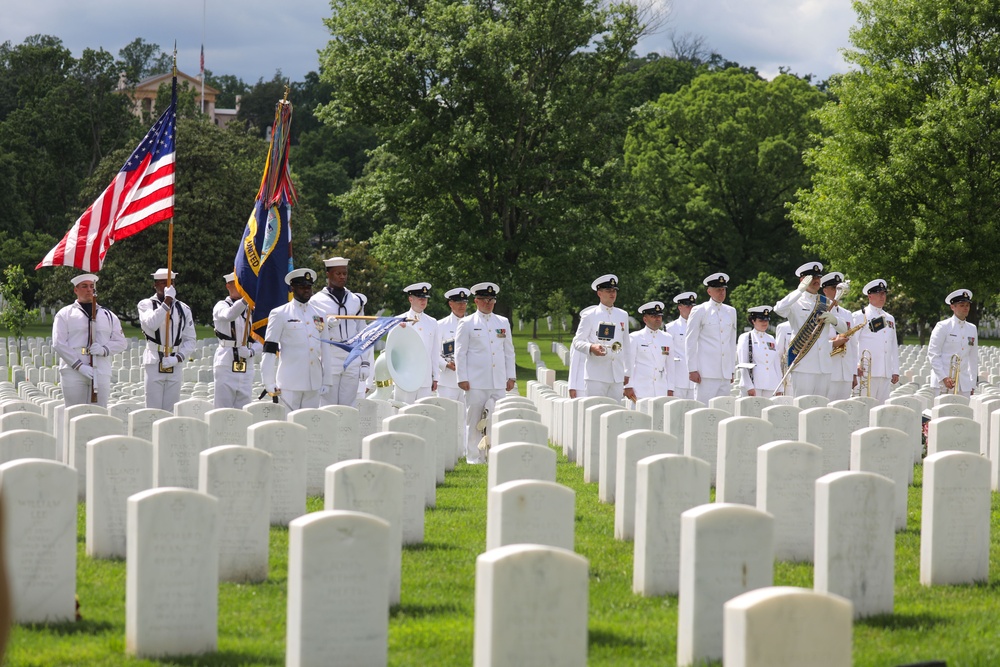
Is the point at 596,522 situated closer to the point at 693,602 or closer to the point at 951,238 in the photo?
the point at 693,602

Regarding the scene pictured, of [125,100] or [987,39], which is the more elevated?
[125,100]

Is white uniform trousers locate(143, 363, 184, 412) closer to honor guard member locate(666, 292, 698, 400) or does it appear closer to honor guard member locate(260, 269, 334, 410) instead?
honor guard member locate(260, 269, 334, 410)

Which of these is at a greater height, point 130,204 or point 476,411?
point 130,204

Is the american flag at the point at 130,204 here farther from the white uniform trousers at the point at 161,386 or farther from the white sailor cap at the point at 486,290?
the white sailor cap at the point at 486,290

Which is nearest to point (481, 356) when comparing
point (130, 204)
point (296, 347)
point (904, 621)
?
point (296, 347)

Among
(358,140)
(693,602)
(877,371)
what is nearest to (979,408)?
(877,371)

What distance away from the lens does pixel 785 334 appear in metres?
18.0

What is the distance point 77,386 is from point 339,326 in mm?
3039

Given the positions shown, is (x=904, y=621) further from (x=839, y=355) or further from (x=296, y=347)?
(x=839, y=355)

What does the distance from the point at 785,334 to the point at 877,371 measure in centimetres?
192

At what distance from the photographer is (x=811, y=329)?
14.2 metres

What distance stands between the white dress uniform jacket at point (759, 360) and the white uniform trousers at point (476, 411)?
3.99 meters

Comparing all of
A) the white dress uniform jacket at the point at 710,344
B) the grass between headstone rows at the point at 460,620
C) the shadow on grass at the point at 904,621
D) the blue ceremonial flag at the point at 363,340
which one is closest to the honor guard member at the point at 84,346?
the blue ceremonial flag at the point at 363,340

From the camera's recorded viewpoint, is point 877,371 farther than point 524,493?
Yes
